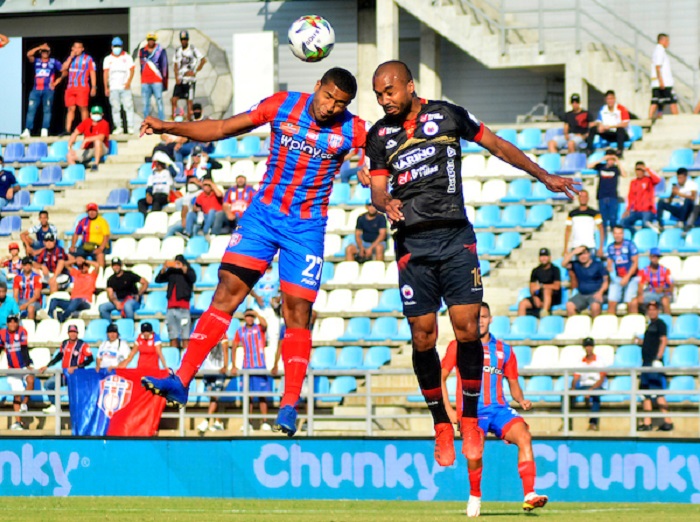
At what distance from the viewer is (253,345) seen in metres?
19.7

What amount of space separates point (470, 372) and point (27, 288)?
1439 centimetres

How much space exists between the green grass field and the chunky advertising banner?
1.42 m

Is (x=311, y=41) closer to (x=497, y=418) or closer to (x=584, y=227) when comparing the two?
(x=497, y=418)

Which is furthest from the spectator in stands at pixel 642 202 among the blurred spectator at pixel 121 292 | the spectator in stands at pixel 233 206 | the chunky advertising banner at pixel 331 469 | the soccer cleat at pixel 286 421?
the soccer cleat at pixel 286 421

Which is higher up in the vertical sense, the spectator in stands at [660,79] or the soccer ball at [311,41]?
the spectator in stands at [660,79]

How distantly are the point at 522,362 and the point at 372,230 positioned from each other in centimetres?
358

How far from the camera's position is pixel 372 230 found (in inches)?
883

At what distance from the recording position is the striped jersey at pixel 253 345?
1972cm

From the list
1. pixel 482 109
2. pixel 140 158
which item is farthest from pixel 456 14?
pixel 140 158

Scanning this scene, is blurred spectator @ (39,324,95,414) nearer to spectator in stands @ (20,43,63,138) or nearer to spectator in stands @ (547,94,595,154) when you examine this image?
spectator in stands @ (547,94,595,154)

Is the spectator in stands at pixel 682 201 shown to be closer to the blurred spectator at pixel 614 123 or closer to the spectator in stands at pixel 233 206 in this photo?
the blurred spectator at pixel 614 123

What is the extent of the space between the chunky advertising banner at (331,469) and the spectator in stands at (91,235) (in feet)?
20.9

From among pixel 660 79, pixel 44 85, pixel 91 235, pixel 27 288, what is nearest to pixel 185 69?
pixel 44 85

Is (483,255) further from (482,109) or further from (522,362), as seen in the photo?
(482,109)
